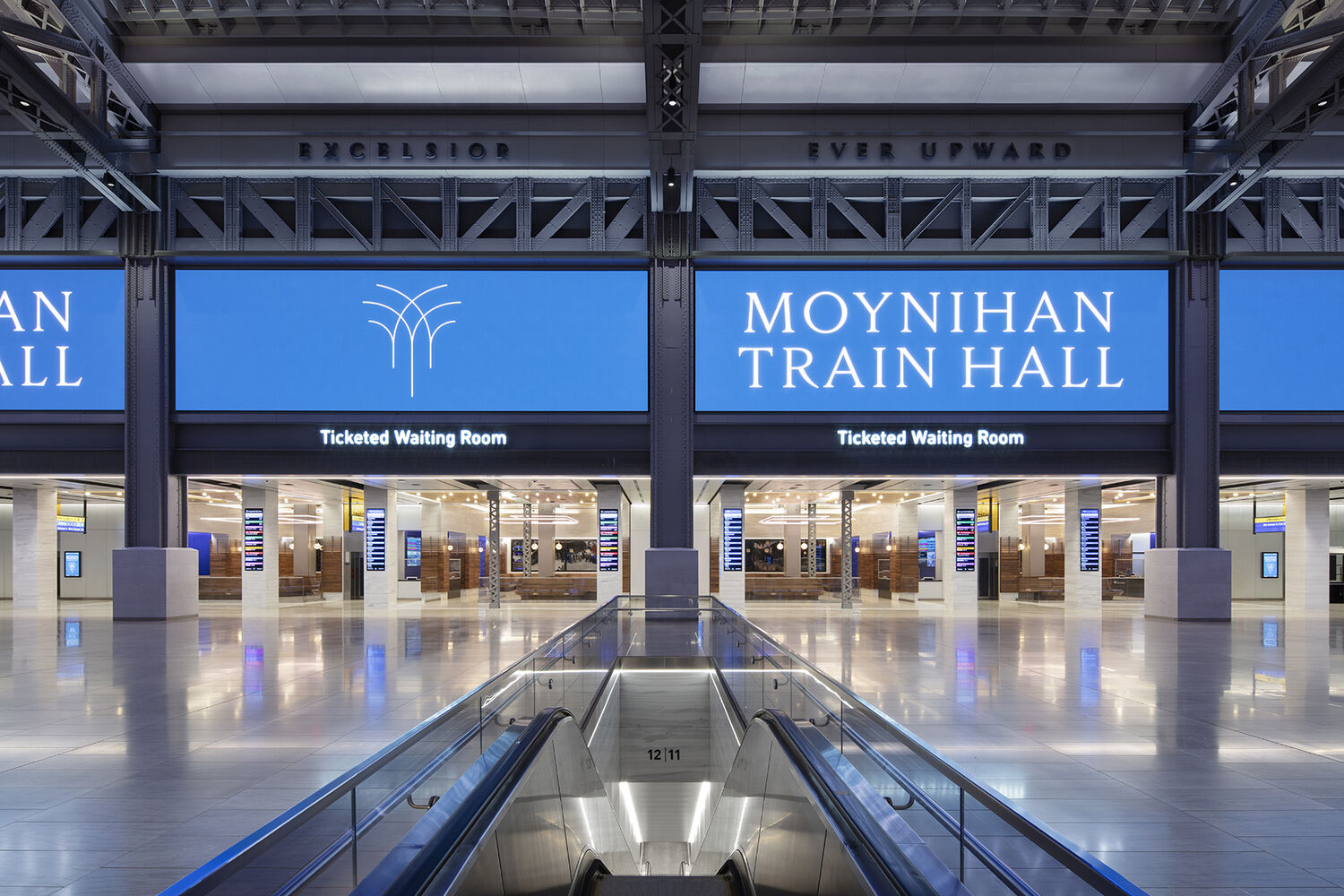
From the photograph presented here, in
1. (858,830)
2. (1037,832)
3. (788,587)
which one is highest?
(1037,832)

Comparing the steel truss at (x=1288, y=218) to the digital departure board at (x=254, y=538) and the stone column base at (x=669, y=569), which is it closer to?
the stone column base at (x=669, y=569)

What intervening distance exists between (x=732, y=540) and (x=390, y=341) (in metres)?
13.0

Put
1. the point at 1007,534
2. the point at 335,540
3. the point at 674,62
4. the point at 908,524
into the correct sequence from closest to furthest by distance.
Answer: the point at 674,62 < the point at 335,540 < the point at 908,524 < the point at 1007,534

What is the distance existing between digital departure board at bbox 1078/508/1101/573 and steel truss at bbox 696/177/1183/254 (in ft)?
32.8

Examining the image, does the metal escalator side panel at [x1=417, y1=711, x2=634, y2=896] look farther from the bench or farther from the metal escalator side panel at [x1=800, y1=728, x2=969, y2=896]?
the bench

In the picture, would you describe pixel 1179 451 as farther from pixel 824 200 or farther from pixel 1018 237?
pixel 824 200

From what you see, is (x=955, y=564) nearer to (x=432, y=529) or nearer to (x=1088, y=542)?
(x=1088, y=542)

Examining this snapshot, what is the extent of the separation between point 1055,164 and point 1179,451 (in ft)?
26.3

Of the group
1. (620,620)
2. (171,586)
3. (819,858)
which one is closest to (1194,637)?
(620,620)

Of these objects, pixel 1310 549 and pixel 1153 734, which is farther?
pixel 1310 549

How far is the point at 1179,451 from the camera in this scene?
22.6m

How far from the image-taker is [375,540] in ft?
97.1

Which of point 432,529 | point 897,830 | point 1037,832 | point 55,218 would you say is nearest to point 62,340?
point 55,218

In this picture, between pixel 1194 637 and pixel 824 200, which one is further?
pixel 824 200
